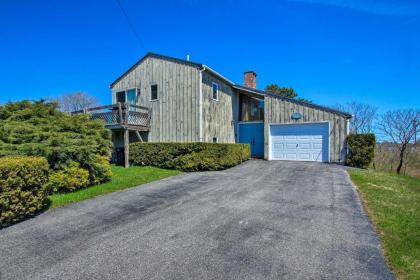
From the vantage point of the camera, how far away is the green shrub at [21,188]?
5148 millimetres

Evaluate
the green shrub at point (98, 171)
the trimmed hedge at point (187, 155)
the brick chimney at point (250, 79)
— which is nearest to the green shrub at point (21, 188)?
the green shrub at point (98, 171)

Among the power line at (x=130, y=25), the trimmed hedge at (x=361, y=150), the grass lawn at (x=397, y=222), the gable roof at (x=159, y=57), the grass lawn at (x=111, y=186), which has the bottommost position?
the grass lawn at (x=111, y=186)

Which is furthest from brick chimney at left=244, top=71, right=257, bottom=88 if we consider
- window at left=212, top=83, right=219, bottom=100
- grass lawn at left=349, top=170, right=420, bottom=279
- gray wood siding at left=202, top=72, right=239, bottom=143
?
grass lawn at left=349, top=170, right=420, bottom=279

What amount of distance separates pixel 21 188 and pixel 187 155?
300 inches

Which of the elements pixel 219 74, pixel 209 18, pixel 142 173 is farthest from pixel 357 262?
pixel 219 74

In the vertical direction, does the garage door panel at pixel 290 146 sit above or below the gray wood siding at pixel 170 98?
below

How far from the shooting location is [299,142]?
1542cm

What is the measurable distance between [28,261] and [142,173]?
776 cm

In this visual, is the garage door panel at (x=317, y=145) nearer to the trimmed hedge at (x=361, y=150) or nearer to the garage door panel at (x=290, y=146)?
the garage door panel at (x=290, y=146)

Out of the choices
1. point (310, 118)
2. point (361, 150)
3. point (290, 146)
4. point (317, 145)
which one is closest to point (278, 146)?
point (290, 146)

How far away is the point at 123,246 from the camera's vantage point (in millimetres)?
4070

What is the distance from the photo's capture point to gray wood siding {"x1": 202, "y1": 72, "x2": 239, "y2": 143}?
49.3 ft

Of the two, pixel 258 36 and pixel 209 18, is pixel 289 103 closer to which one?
pixel 258 36

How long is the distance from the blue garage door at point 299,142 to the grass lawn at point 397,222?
20.5ft
